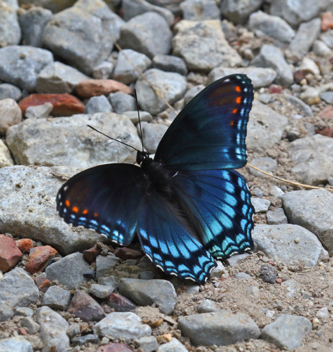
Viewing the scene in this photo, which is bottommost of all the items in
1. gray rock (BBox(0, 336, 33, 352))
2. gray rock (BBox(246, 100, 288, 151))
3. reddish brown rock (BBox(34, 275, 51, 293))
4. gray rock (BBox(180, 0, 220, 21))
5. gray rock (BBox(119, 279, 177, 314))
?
reddish brown rock (BBox(34, 275, 51, 293))

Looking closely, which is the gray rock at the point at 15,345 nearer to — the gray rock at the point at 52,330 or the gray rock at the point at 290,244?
the gray rock at the point at 52,330

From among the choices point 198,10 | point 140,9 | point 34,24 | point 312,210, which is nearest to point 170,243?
point 312,210

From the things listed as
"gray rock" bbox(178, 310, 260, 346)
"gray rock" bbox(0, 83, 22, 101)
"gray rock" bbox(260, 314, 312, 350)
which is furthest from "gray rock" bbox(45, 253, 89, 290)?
"gray rock" bbox(0, 83, 22, 101)

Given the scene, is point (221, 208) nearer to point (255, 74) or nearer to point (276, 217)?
point (276, 217)

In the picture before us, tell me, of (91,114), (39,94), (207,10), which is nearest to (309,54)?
(207,10)

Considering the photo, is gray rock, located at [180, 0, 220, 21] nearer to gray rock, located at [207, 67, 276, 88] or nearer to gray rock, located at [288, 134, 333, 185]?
gray rock, located at [207, 67, 276, 88]

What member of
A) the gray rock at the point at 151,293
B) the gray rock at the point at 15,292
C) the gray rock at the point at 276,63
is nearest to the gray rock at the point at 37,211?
the gray rock at the point at 15,292
